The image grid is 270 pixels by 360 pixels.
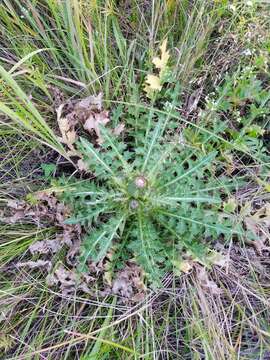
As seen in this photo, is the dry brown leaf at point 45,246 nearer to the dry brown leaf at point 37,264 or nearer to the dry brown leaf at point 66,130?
the dry brown leaf at point 37,264

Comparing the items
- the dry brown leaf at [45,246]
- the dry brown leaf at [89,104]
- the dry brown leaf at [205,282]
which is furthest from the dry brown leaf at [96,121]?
the dry brown leaf at [205,282]

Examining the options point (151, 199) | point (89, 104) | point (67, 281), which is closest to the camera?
point (151, 199)

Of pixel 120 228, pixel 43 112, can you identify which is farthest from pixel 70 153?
pixel 120 228

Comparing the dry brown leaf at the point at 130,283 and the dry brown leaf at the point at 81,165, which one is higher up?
the dry brown leaf at the point at 81,165

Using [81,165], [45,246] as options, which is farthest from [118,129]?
[45,246]

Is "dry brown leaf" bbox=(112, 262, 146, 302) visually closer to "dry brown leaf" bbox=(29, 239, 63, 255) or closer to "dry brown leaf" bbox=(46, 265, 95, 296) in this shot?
"dry brown leaf" bbox=(46, 265, 95, 296)

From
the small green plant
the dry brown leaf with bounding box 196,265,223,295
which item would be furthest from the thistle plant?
the dry brown leaf with bounding box 196,265,223,295

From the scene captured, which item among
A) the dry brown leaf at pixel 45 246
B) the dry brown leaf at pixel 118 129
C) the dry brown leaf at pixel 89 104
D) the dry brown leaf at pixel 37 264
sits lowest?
the dry brown leaf at pixel 37 264

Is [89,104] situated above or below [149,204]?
above

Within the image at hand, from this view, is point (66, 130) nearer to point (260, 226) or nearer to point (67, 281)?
point (67, 281)
